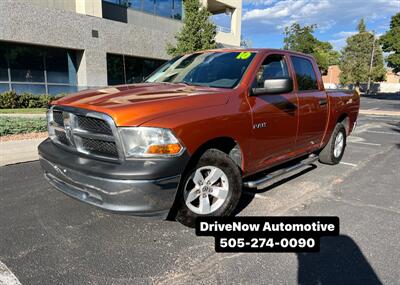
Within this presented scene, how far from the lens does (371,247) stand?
10.3 ft

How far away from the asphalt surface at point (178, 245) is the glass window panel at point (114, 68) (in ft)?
48.0

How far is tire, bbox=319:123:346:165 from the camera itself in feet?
19.3

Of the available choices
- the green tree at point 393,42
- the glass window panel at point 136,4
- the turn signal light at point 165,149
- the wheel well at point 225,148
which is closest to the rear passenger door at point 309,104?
the wheel well at point 225,148

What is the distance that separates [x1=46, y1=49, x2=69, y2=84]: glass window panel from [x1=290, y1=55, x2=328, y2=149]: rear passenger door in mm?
14450

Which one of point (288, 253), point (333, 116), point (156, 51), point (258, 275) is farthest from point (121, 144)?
point (156, 51)

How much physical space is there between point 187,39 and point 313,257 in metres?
13.8

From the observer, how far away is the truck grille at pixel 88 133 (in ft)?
9.37

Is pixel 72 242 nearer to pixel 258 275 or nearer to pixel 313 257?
pixel 258 275

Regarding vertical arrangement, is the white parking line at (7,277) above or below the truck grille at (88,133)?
below

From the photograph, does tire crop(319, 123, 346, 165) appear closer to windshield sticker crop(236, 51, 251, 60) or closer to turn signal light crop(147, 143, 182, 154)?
windshield sticker crop(236, 51, 251, 60)

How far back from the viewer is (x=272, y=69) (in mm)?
4246

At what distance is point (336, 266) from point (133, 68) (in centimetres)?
1885

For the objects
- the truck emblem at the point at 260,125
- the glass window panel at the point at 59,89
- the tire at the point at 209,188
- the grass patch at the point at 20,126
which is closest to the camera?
the tire at the point at 209,188

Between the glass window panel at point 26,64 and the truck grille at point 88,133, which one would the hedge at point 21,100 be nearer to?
the glass window panel at point 26,64
